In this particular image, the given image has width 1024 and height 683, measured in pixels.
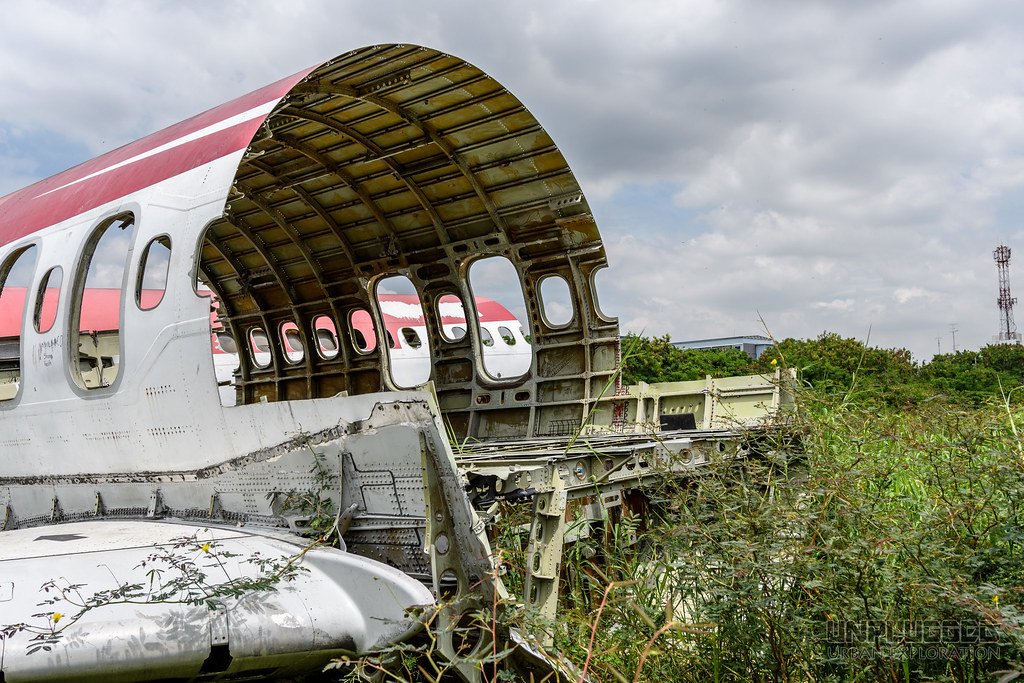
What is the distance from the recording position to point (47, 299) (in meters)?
7.96

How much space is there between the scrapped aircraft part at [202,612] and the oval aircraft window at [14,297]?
370cm

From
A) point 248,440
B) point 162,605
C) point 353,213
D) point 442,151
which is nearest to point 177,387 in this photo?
point 248,440

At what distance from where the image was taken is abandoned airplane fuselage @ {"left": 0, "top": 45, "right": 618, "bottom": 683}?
4.75m

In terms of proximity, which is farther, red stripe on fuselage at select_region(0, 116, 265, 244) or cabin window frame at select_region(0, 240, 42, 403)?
cabin window frame at select_region(0, 240, 42, 403)

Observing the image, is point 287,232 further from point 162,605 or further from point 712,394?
point 162,605

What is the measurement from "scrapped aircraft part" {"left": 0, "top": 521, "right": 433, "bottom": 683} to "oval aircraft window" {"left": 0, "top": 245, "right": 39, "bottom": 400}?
3.70 meters

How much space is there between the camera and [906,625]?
443 centimetres

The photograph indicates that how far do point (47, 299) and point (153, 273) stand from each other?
1915mm

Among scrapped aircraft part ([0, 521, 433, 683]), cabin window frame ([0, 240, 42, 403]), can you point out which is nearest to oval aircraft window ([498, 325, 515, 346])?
cabin window frame ([0, 240, 42, 403])

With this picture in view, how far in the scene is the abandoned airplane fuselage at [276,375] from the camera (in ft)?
15.6

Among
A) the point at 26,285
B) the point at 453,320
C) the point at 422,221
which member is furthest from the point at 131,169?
the point at 453,320

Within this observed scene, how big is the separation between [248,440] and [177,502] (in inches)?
42.7

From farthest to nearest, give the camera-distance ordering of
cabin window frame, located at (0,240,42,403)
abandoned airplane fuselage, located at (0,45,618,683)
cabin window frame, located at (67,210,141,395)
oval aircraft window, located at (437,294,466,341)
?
oval aircraft window, located at (437,294,466,341)
cabin window frame, located at (0,240,42,403)
cabin window frame, located at (67,210,141,395)
abandoned airplane fuselage, located at (0,45,618,683)

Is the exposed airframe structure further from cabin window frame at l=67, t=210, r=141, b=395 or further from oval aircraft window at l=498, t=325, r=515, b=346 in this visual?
oval aircraft window at l=498, t=325, r=515, b=346
